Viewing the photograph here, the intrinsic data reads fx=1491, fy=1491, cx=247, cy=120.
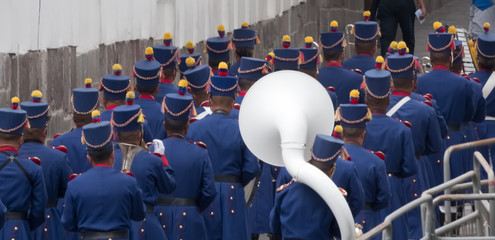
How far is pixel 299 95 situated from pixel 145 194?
1.40 meters

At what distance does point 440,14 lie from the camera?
27.3 meters

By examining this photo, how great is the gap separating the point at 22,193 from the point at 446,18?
56.3 ft

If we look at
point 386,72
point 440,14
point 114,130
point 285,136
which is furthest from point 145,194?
point 440,14

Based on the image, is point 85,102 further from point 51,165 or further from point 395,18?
point 395,18

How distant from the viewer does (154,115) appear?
40.7 feet

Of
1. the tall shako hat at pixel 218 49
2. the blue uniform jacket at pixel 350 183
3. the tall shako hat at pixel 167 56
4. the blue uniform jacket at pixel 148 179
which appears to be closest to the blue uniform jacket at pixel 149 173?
the blue uniform jacket at pixel 148 179

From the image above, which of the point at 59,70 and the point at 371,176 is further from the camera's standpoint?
the point at 59,70

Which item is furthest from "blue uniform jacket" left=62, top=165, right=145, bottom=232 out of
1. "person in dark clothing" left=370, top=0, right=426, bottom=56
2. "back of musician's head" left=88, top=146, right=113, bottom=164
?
"person in dark clothing" left=370, top=0, right=426, bottom=56

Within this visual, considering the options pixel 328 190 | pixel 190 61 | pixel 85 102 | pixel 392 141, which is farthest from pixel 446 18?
pixel 328 190

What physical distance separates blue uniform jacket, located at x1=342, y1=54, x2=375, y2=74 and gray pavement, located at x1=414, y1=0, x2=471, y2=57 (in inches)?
329

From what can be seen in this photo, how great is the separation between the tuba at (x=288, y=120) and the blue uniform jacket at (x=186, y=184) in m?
0.96

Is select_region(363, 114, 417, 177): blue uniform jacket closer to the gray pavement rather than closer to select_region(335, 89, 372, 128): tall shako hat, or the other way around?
select_region(335, 89, 372, 128): tall shako hat

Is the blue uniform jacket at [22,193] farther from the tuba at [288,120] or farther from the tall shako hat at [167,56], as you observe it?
the tall shako hat at [167,56]

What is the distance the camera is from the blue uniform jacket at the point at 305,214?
31.7ft
